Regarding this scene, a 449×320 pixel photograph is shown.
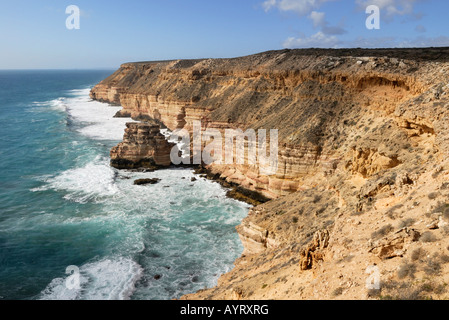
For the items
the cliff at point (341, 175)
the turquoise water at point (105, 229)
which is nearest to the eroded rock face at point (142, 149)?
the turquoise water at point (105, 229)

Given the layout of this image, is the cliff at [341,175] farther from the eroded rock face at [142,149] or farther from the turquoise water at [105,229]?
the eroded rock face at [142,149]

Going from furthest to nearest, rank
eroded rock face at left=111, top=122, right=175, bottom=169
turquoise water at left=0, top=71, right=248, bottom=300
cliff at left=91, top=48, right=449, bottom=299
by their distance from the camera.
→ eroded rock face at left=111, top=122, right=175, bottom=169 < turquoise water at left=0, top=71, right=248, bottom=300 < cliff at left=91, top=48, right=449, bottom=299

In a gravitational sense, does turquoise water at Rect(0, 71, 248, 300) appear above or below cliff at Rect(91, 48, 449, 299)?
below

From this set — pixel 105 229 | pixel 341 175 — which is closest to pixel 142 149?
pixel 105 229

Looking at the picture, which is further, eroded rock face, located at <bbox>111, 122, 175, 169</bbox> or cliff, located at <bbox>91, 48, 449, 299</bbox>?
eroded rock face, located at <bbox>111, 122, 175, 169</bbox>

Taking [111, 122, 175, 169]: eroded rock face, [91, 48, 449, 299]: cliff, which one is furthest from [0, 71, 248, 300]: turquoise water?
[91, 48, 449, 299]: cliff

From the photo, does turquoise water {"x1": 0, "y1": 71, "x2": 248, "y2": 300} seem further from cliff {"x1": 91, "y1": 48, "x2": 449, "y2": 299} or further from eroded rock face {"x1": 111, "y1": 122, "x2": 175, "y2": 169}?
cliff {"x1": 91, "y1": 48, "x2": 449, "y2": 299}
